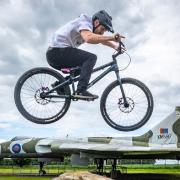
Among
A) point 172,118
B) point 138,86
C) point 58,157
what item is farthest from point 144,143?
point 138,86

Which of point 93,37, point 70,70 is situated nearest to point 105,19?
point 93,37

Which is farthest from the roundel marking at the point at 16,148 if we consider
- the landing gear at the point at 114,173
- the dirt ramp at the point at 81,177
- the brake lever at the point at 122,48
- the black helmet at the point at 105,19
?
the black helmet at the point at 105,19

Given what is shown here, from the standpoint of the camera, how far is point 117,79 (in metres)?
7.99

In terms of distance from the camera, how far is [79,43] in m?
7.43

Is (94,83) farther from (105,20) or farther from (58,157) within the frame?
(58,157)

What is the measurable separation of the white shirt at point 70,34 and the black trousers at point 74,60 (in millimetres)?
103

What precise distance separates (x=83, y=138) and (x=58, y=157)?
4.62m

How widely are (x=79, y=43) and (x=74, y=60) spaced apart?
32 centimetres

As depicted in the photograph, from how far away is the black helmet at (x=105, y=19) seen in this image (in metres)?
7.12

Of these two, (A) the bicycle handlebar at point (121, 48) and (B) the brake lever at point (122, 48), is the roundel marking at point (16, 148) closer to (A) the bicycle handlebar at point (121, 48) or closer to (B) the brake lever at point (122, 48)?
(A) the bicycle handlebar at point (121, 48)

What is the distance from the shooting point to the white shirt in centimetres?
714

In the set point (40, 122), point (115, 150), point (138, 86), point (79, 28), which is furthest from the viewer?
point (115, 150)

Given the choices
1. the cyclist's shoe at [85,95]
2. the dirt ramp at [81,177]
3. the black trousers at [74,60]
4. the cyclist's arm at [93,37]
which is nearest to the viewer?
the cyclist's arm at [93,37]

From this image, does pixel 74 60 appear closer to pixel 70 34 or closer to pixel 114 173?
pixel 70 34
